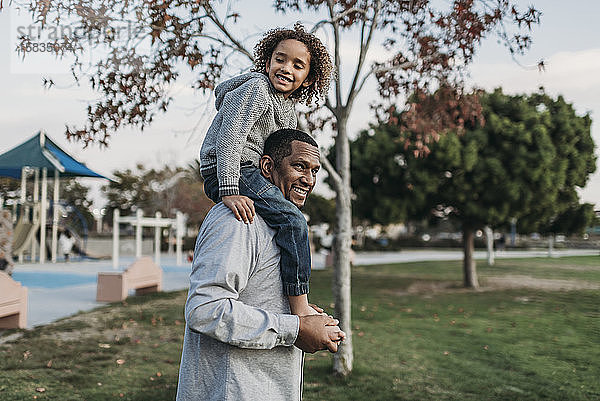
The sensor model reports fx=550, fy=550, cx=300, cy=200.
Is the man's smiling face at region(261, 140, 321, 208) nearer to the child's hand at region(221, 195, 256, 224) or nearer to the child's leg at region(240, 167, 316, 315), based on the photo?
the child's leg at region(240, 167, 316, 315)

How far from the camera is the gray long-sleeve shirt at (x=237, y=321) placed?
1.44 m

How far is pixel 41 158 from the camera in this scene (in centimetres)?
1777

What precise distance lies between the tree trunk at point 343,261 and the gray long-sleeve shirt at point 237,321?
13.3 ft

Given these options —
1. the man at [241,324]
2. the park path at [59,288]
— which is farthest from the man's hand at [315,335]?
the park path at [59,288]

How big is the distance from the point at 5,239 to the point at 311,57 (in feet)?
28.7

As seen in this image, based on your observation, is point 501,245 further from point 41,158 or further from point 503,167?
point 41,158

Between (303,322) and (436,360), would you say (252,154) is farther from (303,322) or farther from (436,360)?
(436,360)

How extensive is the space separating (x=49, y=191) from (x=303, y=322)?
131 ft

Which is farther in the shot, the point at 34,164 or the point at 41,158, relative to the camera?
the point at 41,158

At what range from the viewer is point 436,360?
670 cm

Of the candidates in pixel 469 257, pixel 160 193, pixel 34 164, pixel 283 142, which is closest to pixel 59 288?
pixel 34 164

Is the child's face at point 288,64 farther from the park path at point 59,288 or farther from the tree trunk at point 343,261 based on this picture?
the park path at point 59,288

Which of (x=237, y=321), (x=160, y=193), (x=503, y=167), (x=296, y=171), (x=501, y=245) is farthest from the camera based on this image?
(x=501, y=245)

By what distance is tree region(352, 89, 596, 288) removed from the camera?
11.7 m
